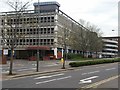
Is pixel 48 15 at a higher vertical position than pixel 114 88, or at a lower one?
higher

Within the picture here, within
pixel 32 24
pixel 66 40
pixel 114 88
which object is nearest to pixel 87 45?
pixel 66 40

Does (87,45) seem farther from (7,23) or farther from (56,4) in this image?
(7,23)

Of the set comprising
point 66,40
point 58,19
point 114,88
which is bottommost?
point 114,88

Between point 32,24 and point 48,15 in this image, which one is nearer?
point 32,24

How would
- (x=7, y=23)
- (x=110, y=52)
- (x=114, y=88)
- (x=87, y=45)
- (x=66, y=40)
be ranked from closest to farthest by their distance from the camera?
1. (x=114, y=88)
2. (x=7, y=23)
3. (x=66, y=40)
4. (x=87, y=45)
5. (x=110, y=52)

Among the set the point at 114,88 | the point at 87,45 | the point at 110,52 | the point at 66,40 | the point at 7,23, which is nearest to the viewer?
the point at 114,88

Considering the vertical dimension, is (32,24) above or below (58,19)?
below

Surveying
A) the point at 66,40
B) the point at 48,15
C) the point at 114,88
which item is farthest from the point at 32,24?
the point at 48,15

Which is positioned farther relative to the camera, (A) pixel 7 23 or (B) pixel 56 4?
(B) pixel 56 4

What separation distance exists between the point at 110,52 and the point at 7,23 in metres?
149

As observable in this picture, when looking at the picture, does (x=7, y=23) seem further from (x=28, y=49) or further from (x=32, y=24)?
(x=28, y=49)

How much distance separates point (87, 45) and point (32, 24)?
53.1 metres

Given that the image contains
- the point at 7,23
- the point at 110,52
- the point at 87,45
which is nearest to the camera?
the point at 7,23

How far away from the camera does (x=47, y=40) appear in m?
83.3
